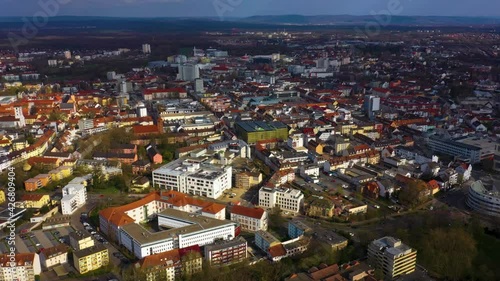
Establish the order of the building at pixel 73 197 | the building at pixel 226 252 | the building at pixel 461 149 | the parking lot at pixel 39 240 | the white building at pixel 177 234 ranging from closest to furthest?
the building at pixel 226 252, the white building at pixel 177 234, the parking lot at pixel 39 240, the building at pixel 73 197, the building at pixel 461 149

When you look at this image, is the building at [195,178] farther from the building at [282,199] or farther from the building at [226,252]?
the building at [226,252]

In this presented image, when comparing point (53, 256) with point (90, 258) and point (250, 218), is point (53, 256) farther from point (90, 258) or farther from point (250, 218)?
point (250, 218)

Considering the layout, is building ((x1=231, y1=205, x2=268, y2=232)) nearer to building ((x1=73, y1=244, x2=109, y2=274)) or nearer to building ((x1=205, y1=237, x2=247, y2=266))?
building ((x1=205, y1=237, x2=247, y2=266))

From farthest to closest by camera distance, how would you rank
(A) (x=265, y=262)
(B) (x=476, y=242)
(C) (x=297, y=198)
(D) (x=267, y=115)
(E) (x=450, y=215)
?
1. (D) (x=267, y=115)
2. (C) (x=297, y=198)
3. (E) (x=450, y=215)
4. (B) (x=476, y=242)
5. (A) (x=265, y=262)

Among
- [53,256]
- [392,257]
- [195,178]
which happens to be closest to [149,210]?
[195,178]

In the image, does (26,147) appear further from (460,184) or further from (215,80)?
(215,80)

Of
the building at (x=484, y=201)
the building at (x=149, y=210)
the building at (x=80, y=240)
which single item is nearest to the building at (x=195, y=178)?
the building at (x=149, y=210)

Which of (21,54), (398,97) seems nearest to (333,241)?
(398,97)
